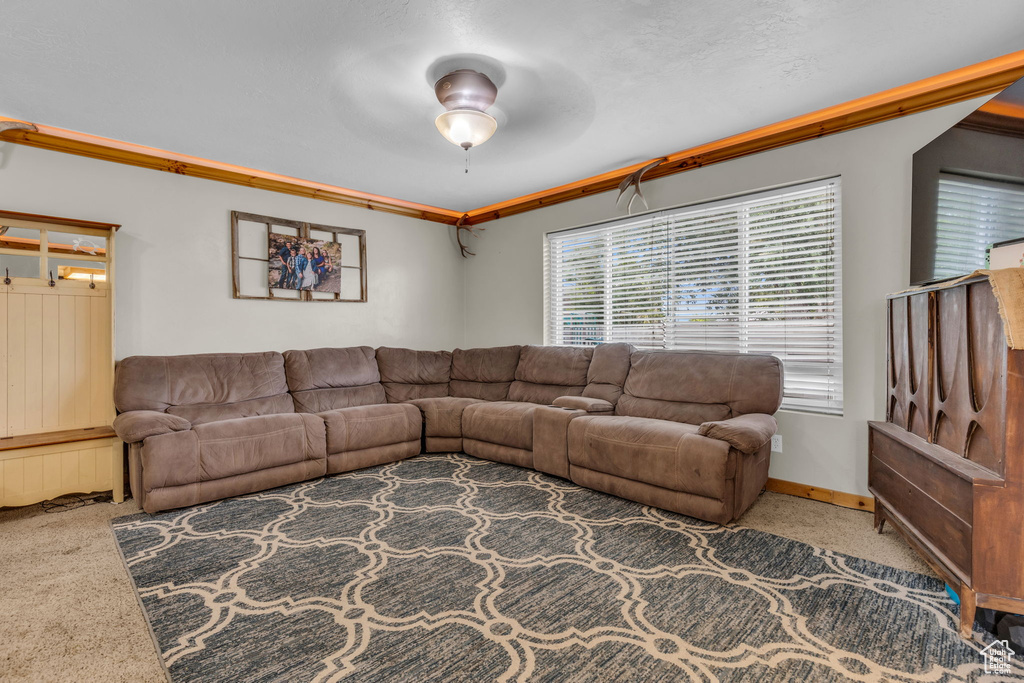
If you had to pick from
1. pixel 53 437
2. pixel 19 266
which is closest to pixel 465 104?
pixel 19 266

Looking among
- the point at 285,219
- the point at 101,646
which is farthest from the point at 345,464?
the point at 285,219

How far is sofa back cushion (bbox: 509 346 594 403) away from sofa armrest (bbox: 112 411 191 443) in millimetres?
2621

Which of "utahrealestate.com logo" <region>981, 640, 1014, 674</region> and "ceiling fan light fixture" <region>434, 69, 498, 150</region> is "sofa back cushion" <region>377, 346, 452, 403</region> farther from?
"utahrealestate.com logo" <region>981, 640, 1014, 674</region>

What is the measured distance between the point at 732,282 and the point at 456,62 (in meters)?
2.45

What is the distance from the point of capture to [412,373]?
4.83 m

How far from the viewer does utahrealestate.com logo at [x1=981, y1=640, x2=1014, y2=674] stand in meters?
1.52

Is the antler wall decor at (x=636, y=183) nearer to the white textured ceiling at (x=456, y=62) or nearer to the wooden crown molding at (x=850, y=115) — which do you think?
the wooden crown molding at (x=850, y=115)

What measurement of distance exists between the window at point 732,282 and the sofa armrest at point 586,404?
2.65 ft

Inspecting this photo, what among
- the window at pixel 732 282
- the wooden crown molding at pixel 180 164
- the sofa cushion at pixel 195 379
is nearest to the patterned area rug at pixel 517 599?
the sofa cushion at pixel 195 379

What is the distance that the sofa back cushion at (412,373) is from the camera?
15.4 ft

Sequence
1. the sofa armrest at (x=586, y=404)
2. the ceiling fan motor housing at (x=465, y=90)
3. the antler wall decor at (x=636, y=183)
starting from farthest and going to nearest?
the antler wall decor at (x=636, y=183) < the sofa armrest at (x=586, y=404) < the ceiling fan motor housing at (x=465, y=90)

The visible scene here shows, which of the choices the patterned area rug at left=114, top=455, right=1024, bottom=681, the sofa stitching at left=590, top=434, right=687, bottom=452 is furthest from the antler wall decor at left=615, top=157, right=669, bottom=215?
the patterned area rug at left=114, top=455, right=1024, bottom=681

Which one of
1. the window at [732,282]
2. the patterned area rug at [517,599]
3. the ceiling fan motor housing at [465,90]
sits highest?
the ceiling fan motor housing at [465,90]

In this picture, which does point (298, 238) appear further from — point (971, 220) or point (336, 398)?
point (971, 220)
